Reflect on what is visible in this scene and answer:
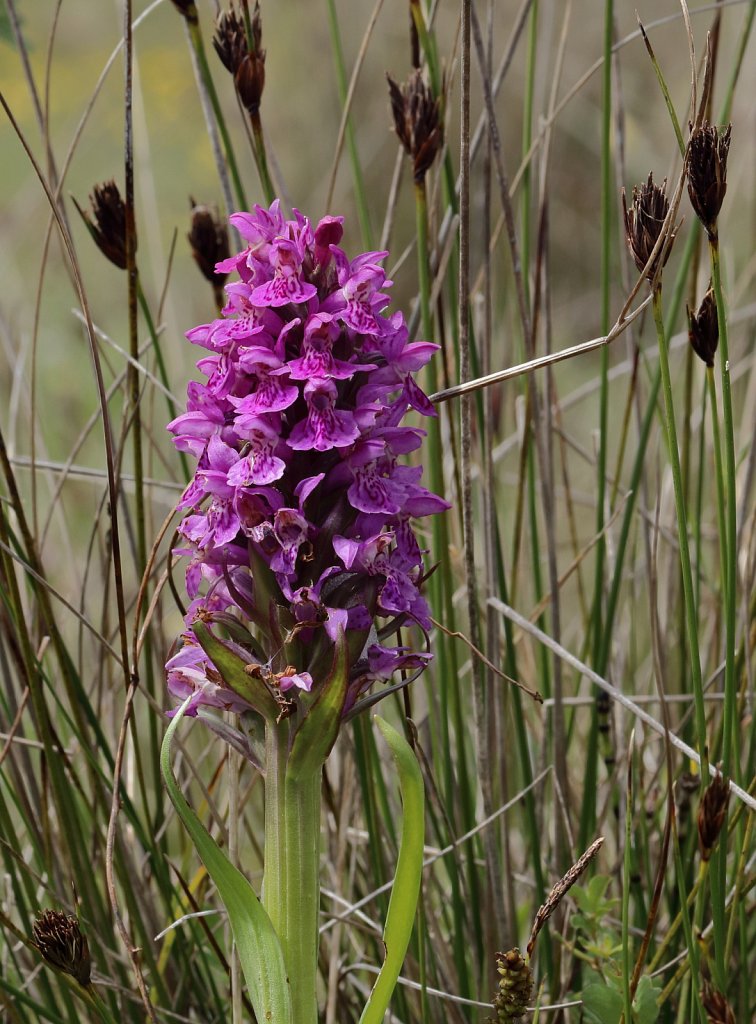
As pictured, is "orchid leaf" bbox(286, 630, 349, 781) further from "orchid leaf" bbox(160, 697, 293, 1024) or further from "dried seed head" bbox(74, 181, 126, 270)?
"dried seed head" bbox(74, 181, 126, 270)

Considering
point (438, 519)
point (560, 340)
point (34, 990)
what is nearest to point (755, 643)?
point (438, 519)

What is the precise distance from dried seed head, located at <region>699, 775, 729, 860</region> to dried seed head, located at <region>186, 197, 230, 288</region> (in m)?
0.63

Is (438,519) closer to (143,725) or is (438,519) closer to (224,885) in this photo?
(224,885)

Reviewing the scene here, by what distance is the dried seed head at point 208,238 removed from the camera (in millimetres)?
1049

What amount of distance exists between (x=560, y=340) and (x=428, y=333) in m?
2.72

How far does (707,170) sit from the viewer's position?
0.74 m

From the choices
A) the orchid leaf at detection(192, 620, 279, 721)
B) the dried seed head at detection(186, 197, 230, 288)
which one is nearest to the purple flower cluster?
the orchid leaf at detection(192, 620, 279, 721)

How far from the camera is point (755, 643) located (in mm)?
1166

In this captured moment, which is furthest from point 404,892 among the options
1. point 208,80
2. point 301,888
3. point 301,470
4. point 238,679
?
point 208,80

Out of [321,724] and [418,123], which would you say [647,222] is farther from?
[321,724]

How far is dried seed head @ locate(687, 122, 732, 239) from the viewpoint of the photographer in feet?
2.40

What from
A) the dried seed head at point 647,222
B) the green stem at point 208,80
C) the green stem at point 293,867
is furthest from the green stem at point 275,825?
the green stem at point 208,80

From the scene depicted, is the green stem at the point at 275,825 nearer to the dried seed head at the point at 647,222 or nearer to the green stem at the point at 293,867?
the green stem at the point at 293,867

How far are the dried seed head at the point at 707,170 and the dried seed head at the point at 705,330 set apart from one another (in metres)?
0.08
